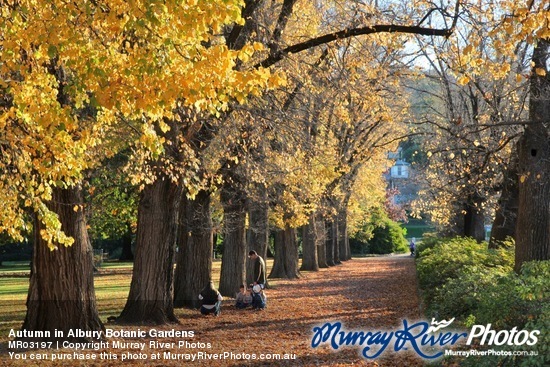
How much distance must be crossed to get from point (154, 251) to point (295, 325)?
11.1ft

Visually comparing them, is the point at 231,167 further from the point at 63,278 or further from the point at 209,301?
the point at 63,278

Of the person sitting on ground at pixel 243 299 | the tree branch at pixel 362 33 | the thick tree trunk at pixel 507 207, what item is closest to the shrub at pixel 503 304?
the tree branch at pixel 362 33

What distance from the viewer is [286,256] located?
38062mm

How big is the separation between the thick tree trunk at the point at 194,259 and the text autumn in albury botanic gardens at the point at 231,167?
0.05m

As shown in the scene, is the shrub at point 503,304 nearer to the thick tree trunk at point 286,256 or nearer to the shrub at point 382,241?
the thick tree trunk at point 286,256

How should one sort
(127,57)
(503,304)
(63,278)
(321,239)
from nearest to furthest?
(127,57)
(503,304)
(63,278)
(321,239)

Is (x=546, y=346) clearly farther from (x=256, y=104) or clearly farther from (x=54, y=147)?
(x=256, y=104)

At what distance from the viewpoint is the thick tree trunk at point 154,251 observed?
16.4 m

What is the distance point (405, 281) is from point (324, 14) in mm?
17067

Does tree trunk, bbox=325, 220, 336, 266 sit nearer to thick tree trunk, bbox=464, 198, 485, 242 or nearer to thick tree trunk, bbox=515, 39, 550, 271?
thick tree trunk, bbox=464, 198, 485, 242

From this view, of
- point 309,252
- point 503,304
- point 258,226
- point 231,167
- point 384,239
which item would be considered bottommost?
point 503,304

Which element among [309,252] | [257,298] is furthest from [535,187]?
[309,252]

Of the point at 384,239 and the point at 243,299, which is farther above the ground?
the point at 384,239

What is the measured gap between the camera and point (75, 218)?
44.0ft
